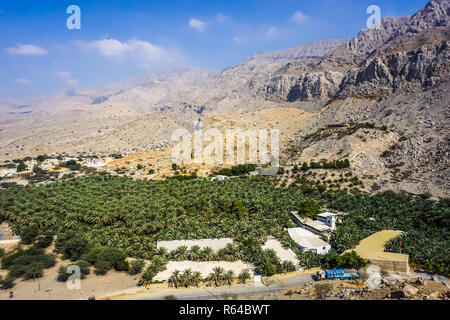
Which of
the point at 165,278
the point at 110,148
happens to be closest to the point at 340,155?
the point at 165,278

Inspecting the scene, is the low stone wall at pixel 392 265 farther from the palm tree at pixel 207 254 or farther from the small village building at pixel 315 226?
the palm tree at pixel 207 254

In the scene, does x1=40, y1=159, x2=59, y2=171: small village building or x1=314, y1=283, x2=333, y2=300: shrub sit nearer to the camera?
x1=314, y1=283, x2=333, y2=300: shrub

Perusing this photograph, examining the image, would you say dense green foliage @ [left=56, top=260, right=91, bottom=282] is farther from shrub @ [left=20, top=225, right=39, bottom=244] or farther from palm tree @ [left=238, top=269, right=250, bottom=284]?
palm tree @ [left=238, top=269, right=250, bottom=284]

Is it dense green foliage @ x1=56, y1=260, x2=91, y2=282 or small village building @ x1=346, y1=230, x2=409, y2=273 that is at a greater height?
small village building @ x1=346, y1=230, x2=409, y2=273

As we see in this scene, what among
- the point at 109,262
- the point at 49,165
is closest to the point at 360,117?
the point at 109,262

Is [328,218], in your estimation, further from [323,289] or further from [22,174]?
[22,174]

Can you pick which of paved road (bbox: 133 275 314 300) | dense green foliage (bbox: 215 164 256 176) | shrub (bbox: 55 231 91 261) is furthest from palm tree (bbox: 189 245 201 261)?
dense green foliage (bbox: 215 164 256 176)
